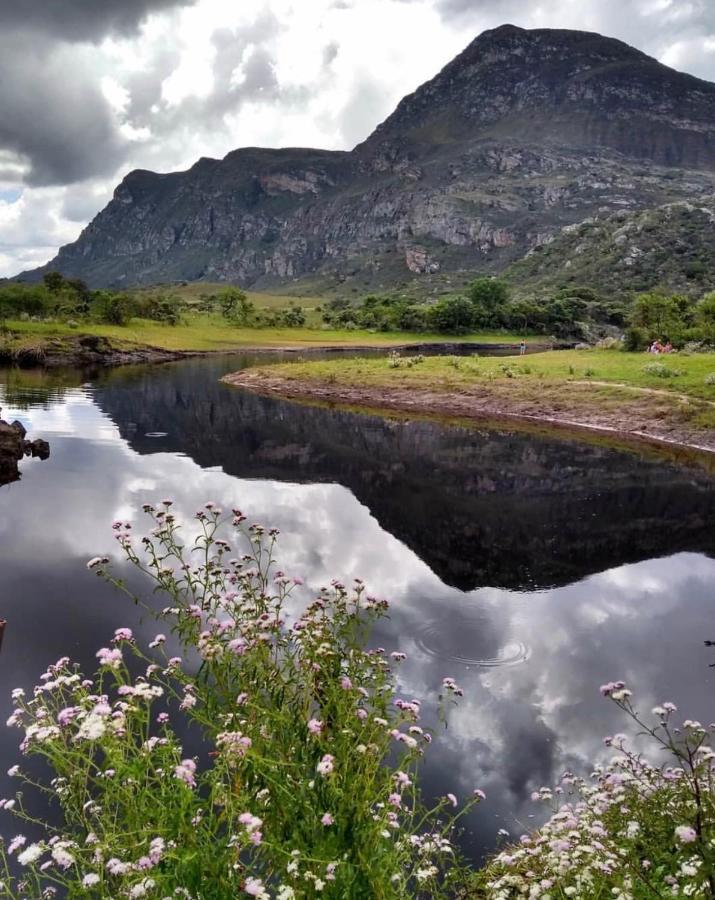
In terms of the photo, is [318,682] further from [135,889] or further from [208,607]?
[135,889]

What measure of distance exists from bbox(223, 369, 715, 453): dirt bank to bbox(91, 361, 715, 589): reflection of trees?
4.98 m

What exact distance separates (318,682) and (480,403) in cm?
4367

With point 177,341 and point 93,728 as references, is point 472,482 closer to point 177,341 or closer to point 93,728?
point 93,728

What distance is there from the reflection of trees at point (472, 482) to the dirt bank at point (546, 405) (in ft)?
16.3

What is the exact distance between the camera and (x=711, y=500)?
2581 centimetres

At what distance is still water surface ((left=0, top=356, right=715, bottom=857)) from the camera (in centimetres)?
1077

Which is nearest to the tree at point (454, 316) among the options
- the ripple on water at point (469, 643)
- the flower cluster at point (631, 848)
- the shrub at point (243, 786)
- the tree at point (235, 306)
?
the tree at point (235, 306)

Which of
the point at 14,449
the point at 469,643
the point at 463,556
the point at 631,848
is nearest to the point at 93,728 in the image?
the point at 631,848

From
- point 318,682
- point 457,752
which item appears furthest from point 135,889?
point 457,752

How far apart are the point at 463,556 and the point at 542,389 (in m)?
31.5

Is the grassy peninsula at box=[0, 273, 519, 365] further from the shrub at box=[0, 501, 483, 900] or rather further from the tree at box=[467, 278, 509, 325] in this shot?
the shrub at box=[0, 501, 483, 900]

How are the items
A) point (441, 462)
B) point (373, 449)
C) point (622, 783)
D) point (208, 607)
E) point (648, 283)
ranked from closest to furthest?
point (622, 783) → point (208, 607) → point (441, 462) → point (373, 449) → point (648, 283)

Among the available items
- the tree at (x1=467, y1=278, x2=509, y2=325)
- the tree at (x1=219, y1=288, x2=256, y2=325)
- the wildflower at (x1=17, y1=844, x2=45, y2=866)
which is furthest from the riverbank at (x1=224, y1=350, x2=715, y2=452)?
the tree at (x1=467, y1=278, x2=509, y2=325)

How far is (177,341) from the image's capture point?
104 metres
